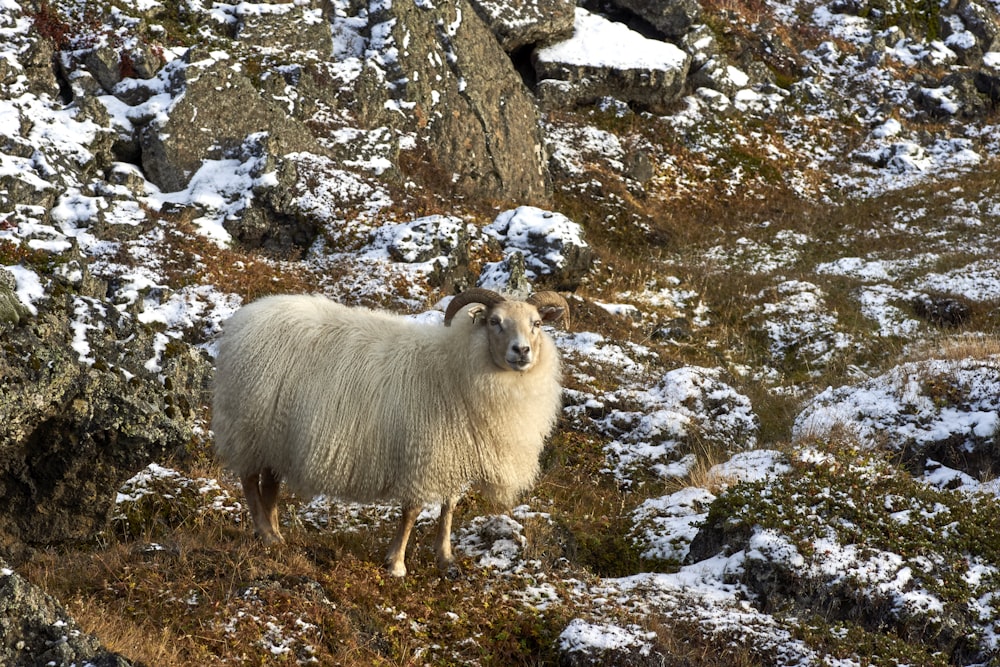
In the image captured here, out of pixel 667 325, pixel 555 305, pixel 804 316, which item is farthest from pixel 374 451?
pixel 804 316

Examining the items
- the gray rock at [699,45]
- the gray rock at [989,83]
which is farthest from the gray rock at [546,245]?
the gray rock at [989,83]

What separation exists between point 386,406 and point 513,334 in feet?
4.06

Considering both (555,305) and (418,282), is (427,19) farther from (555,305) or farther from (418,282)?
(555,305)

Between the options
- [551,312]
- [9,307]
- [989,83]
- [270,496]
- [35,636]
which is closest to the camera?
[35,636]

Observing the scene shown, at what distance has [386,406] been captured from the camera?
6969mm

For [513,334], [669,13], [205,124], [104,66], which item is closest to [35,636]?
[513,334]

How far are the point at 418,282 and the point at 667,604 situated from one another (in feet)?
29.8

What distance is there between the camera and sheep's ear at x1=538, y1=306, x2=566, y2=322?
24.9 feet

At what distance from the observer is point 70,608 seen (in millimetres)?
5266

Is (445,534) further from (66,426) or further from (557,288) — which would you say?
(557,288)

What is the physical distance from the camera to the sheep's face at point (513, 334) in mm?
6801

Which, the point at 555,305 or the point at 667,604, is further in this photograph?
the point at 555,305

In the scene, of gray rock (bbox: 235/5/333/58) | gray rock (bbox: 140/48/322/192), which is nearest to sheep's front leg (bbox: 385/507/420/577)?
gray rock (bbox: 140/48/322/192)

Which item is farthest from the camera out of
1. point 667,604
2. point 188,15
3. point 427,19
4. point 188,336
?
point 427,19
